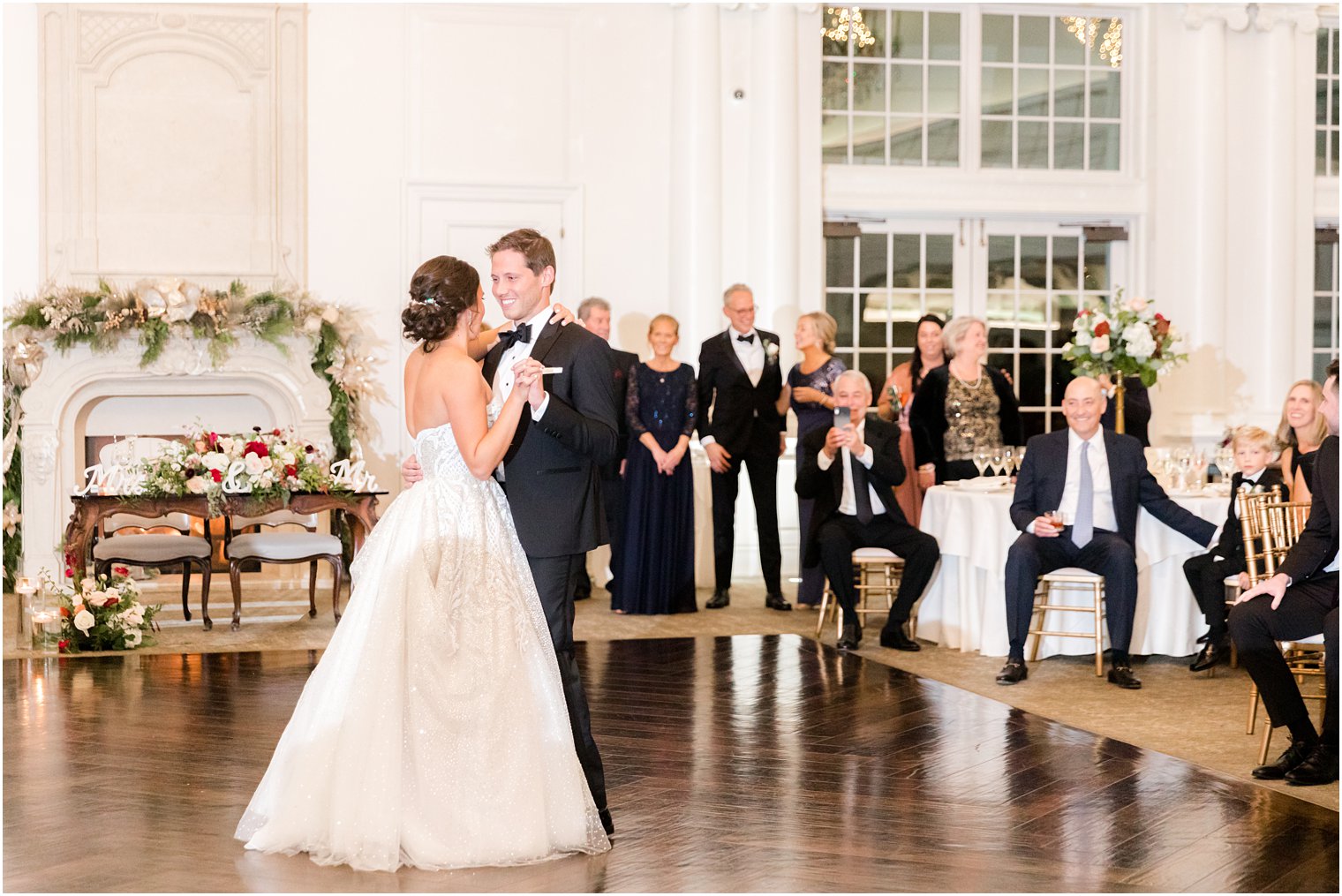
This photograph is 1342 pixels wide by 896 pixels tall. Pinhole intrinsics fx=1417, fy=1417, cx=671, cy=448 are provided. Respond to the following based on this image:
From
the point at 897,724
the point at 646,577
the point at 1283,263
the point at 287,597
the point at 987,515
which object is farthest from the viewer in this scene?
the point at 1283,263

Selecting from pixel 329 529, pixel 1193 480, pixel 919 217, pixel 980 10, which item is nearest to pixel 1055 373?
pixel 919 217

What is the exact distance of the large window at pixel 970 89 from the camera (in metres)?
9.49

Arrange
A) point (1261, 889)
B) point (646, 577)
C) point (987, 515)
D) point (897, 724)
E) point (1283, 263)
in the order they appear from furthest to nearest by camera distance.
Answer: point (1283, 263) < point (646, 577) < point (987, 515) < point (897, 724) < point (1261, 889)

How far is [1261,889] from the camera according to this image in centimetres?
329

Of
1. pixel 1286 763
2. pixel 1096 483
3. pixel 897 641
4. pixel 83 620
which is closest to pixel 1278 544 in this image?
pixel 1286 763

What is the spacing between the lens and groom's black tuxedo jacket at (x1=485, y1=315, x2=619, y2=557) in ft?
11.6

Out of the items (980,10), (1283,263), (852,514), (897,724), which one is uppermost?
(980,10)

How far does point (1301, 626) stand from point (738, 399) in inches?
156

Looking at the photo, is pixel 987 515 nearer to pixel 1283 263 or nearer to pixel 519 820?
pixel 519 820

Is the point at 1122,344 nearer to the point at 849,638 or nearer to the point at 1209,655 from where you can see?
the point at 1209,655

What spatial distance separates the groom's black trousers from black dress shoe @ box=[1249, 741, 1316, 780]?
6.85 ft

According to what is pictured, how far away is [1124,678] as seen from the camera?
5801 mm

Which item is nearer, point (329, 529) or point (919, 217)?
point (329, 529)

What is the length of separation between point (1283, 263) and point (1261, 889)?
23.7ft
